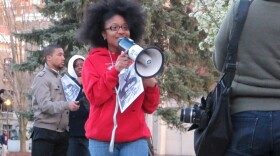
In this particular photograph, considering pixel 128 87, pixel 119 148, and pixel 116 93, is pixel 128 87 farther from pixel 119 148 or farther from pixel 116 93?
pixel 119 148

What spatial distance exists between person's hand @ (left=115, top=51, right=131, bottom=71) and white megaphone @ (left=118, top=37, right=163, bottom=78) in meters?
0.06

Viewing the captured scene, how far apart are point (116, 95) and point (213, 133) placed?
171cm

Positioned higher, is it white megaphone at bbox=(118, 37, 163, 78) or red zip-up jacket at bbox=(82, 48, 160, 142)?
white megaphone at bbox=(118, 37, 163, 78)

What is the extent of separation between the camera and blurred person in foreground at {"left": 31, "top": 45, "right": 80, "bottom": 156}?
768cm

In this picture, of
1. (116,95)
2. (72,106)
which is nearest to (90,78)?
(116,95)

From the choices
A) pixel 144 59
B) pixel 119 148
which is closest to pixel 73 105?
pixel 119 148

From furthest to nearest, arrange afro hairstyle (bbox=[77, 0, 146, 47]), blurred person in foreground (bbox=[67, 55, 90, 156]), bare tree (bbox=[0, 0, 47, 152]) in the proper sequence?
bare tree (bbox=[0, 0, 47, 152])
blurred person in foreground (bbox=[67, 55, 90, 156])
afro hairstyle (bbox=[77, 0, 146, 47])

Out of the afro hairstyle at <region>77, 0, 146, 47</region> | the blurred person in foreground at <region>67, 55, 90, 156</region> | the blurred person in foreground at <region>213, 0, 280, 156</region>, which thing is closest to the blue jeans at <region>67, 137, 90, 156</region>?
the blurred person in foreground at <region>67, 55, 90, 156</region>

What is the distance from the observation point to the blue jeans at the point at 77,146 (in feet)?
26.3

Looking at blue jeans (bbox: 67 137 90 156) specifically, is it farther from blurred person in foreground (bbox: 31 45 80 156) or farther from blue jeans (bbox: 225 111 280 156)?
blue jeans (bbox: 225 111 280 156)

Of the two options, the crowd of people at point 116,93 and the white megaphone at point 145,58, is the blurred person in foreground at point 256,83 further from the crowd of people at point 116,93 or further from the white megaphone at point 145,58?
the white megaphone at point 145,58

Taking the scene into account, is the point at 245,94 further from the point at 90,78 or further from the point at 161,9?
the point at 161,9

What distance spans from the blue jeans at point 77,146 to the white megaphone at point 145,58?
3713mm

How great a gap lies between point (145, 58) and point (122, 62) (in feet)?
0.68
